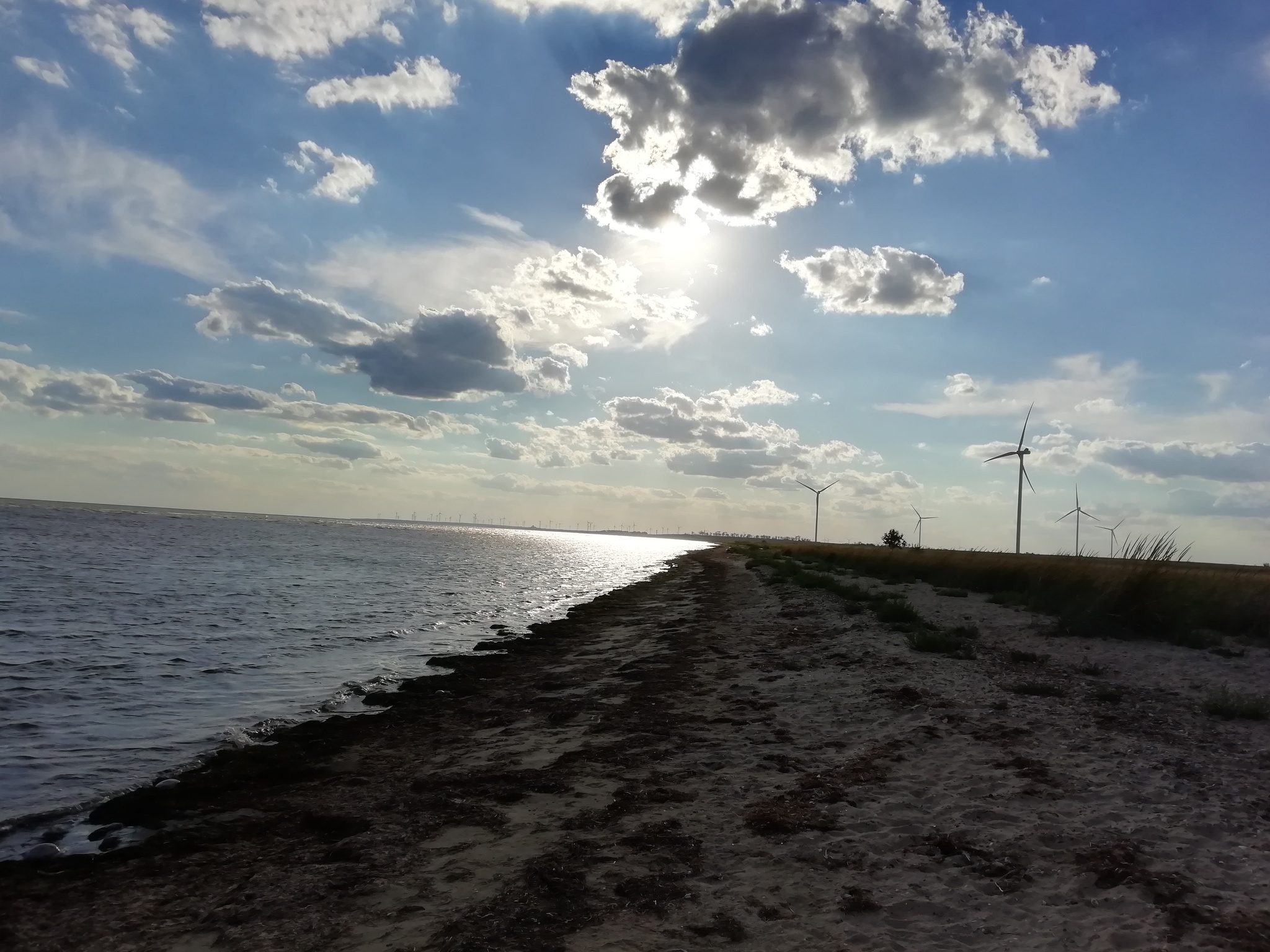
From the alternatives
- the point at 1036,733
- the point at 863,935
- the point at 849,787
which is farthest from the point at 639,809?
the point at 1036,733

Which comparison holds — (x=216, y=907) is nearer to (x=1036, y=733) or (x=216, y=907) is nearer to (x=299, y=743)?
(x=299, y=743)

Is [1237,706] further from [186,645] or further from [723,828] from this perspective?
[186,645]

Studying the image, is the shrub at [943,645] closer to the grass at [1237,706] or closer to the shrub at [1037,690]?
the shrub at [1037,690]

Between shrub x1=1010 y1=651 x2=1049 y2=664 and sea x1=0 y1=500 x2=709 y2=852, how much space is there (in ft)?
43.8

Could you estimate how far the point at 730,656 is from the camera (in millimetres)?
18609

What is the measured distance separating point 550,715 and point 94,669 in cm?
1188

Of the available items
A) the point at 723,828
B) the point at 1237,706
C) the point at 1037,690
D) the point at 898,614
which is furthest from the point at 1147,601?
the point at 723,828

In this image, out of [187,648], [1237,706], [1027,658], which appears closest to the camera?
[1237,706]

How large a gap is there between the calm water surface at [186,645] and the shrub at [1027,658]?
13.8 metres

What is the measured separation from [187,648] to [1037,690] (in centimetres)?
2122

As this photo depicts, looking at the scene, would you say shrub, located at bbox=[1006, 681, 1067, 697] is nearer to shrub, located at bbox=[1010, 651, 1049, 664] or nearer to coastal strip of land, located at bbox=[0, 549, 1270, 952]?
coastal strip of land, located at bbox=[0, 549, 1270, 952]

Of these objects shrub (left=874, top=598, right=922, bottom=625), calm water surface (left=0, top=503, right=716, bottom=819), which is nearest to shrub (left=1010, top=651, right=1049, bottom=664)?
shrub (left=874, top=598, right=922, bottom=625)

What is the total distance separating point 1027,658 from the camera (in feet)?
51.5

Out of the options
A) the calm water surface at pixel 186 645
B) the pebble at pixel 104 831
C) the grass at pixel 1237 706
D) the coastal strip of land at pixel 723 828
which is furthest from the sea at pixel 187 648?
the grass at pixel 1237 706
